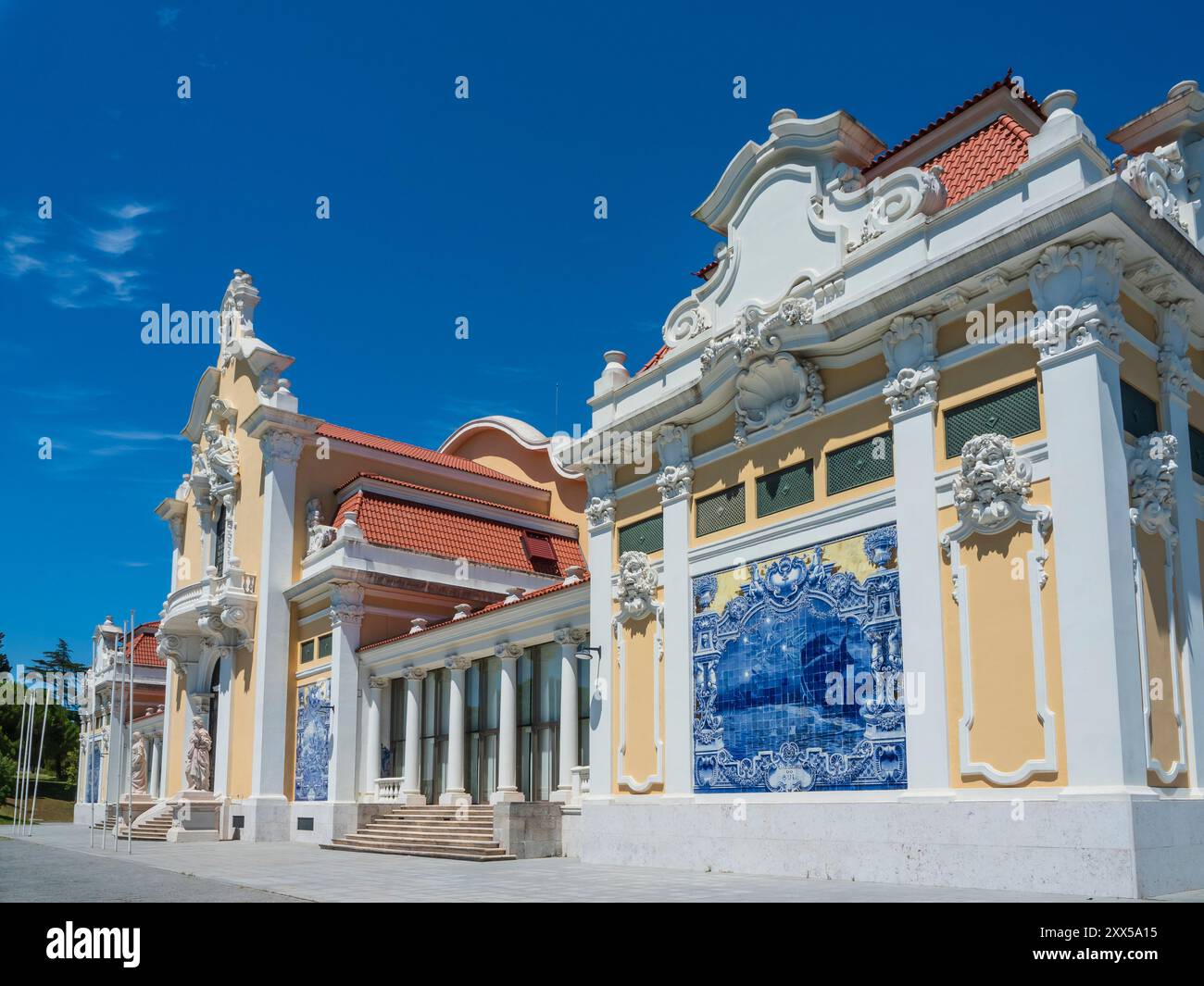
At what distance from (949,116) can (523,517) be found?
65.3ft

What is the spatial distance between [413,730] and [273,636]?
615 centimetres

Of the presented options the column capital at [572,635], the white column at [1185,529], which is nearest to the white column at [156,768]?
the column capital at [572,635]

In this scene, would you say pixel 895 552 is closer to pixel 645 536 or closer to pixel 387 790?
pixel 645 536

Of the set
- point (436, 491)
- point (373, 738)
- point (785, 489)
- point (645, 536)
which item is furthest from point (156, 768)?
point (785, 489)

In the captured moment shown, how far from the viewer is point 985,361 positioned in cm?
1432

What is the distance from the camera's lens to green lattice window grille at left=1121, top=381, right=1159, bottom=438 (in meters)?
13.6

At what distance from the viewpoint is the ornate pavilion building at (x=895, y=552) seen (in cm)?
1282

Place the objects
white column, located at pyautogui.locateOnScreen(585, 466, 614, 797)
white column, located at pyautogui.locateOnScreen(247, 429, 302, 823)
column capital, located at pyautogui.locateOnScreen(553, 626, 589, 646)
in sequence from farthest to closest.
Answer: white column, located at pyautogui.locateOnScreen(247, 429, 302, 823), column capital, located at pyautogui.locateOnScreen(553, 626, 589, 646), white column, located at pyautogui.locateOnScreen(585, 466, 614, 797)

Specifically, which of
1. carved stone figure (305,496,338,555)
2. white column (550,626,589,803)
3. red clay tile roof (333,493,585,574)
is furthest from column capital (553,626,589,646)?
carved stone figure (305,496,338,555)

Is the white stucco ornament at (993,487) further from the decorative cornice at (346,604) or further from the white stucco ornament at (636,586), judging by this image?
Result: the decorative cornice at (346,604)

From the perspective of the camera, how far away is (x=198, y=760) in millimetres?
32812

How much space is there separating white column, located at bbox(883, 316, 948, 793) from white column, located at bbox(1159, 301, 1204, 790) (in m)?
2.72

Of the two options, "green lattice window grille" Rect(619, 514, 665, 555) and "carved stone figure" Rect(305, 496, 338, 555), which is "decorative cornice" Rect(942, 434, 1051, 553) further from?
"carved stone figure" Rect(305, 496, 338, 555)
